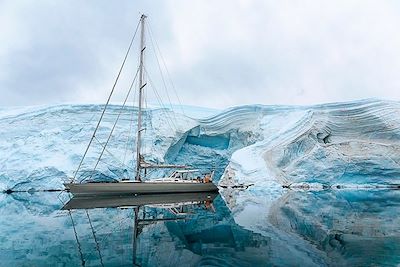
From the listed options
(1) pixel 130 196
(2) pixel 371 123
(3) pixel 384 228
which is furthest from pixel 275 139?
(3) pixel 384 228

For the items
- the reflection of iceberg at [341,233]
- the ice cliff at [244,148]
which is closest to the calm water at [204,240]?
the reflection of iceberg at [341,233]

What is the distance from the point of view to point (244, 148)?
2653 cm

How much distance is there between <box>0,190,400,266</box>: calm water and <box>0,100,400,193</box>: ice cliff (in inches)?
584

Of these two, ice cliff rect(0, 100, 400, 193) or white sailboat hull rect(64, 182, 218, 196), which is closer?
white sailboat hull rect(64, 182, 218, 196)

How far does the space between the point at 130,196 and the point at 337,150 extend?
13328 mm

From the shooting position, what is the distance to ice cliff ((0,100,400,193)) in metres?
24.4

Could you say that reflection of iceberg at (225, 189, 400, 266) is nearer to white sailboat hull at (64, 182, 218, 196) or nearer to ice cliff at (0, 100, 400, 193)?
white sailboat hull at (64, 182, 218, 196)

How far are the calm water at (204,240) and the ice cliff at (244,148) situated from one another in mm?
14825

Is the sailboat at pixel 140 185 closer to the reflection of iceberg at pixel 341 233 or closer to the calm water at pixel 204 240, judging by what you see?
the calm water at pixel 204 240

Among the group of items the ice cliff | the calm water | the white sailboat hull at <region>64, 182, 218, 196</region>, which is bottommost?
the calm water

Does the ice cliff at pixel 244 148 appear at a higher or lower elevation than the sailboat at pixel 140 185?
higher

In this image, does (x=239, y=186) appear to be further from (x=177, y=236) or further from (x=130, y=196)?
(x=177, y=236)

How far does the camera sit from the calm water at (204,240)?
504 cm

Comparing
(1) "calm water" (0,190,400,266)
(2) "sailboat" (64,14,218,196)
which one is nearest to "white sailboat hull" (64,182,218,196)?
(2) "sailboat" (64,14,218,196)
